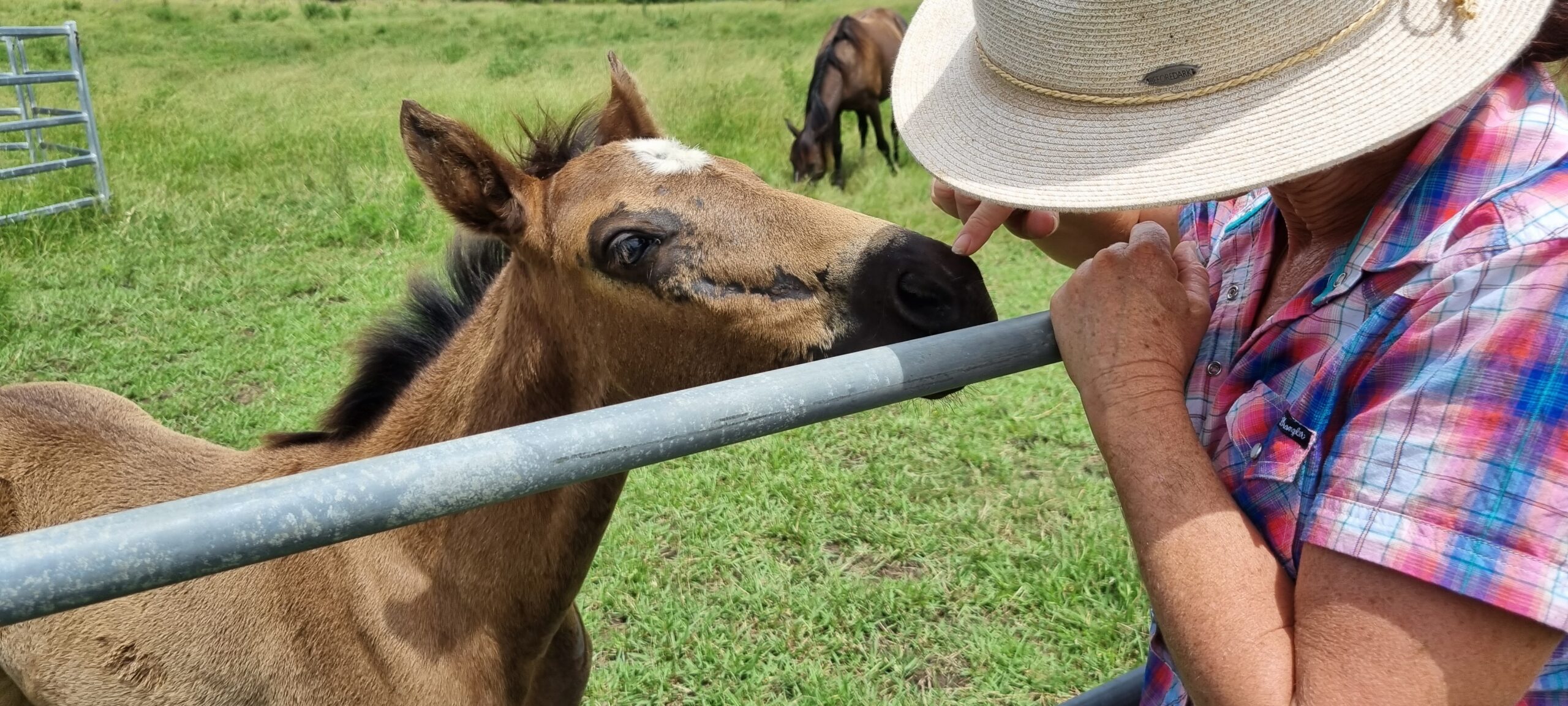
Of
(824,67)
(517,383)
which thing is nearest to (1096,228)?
(517,383)

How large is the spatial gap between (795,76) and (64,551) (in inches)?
598

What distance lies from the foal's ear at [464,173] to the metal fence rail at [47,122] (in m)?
6.99

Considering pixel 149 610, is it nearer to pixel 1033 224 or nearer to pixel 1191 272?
pixel 1033 224

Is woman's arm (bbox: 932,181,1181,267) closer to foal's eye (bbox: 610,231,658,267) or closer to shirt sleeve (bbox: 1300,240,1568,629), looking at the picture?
foal's eye (bbox: 610,231,658,267)

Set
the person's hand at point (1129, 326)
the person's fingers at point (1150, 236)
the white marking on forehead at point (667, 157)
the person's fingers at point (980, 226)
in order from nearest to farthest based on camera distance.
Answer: the person's hand at point (1129, 326) < the person's fingers at point (1150, 236) < the person's fingers at point (980, 226) < the white marking on forehead at point (667, 157)

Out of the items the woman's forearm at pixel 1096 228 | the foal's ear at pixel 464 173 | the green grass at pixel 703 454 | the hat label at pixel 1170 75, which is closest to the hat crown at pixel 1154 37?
the hat label at pixel 1170 75

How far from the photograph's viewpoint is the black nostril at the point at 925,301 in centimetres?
164

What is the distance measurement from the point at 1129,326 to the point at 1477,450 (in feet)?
1.28

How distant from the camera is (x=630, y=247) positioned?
6.13 ft

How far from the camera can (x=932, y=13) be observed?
1.56 m

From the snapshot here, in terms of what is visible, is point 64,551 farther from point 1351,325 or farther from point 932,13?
point 932,13

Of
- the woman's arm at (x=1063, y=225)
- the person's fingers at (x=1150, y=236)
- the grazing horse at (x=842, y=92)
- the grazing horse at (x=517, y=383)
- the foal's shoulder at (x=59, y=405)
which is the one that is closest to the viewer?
the person's fingers at (x=1150, y=236)

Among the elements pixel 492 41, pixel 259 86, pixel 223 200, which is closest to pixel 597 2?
pixel 492 41

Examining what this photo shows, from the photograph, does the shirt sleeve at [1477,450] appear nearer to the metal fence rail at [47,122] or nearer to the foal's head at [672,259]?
the foal's head at [672,259]
